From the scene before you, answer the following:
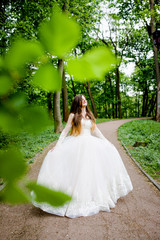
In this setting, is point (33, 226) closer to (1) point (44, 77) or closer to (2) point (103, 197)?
(2) point (103, 197)

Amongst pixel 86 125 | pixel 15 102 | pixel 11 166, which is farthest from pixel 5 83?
pixel 86 125

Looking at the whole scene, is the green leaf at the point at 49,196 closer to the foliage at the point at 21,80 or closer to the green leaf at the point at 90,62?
the foliage at the point at 21,80

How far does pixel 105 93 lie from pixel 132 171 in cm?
405

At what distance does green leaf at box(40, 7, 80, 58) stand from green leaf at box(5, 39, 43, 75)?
0.07 feet

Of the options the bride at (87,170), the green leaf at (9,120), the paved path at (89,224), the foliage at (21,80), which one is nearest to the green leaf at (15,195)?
the foliage at (21,80)

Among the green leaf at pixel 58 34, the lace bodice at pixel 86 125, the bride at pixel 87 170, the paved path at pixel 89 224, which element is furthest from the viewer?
the lace bodice at pixel 86 125

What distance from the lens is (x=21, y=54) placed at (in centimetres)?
26

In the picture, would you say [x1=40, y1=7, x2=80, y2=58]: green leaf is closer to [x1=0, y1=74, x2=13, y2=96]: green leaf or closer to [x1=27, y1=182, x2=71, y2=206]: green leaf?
[x1=0, y1=74, x2=13, y2=96]: green leaf

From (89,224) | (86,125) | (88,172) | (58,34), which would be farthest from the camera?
(86,125)

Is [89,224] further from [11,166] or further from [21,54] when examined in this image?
[21,54]

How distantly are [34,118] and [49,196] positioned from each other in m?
0.16

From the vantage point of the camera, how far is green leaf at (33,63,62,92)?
0.28 metres

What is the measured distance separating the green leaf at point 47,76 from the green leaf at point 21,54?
0.08 feet

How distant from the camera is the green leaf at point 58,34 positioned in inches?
9.7
